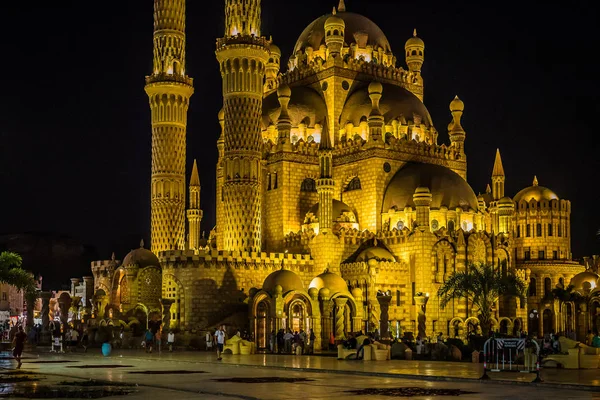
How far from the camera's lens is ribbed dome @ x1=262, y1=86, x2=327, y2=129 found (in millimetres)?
61688

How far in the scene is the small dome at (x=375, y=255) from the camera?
52.1 meters

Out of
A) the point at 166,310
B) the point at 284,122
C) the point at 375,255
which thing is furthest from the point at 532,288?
the point at 166,310

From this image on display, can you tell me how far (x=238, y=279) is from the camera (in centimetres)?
5106

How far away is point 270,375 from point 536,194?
46489 mm

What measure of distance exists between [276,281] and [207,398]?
2787 cm

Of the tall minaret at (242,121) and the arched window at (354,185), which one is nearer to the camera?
the tall minaret at (242,121)

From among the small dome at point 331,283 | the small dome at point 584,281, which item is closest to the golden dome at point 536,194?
the small dome at point 584,281

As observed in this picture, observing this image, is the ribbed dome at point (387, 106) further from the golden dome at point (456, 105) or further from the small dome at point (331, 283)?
the small dome at point (331, 283)

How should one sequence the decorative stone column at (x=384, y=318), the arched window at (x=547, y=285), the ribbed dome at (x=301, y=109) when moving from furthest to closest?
the arched window at (x=547, y=285), the ribbed dome at (x=301, y=109), the decorative stone column at (x=384, y=318)

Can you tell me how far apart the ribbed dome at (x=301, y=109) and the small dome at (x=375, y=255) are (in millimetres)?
12160

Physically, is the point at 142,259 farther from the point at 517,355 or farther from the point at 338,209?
the point at 517,355

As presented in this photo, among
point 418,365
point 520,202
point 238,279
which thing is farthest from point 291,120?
point 418,365

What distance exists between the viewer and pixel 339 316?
46375 millimetres

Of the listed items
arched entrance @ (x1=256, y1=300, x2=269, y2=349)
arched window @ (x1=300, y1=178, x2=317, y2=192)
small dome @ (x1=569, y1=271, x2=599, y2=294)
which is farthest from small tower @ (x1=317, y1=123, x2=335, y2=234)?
small dome @ (x1=569, y1=271, x2=599, y2=294)
